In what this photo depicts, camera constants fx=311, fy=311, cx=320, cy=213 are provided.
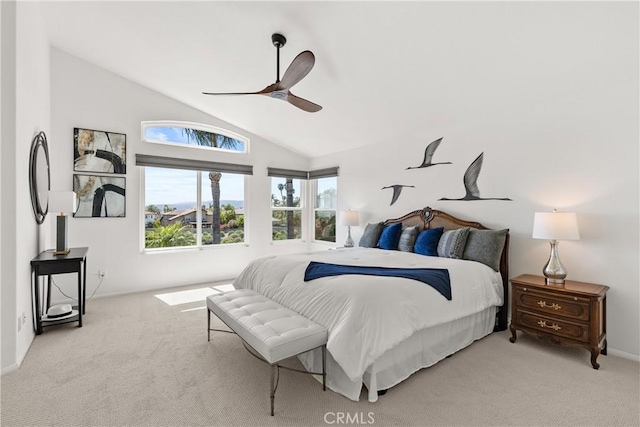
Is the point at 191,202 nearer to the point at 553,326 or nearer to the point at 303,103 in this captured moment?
the point at 303,103

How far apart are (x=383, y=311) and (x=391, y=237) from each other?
88.4 inches

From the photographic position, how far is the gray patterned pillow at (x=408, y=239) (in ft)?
13.0

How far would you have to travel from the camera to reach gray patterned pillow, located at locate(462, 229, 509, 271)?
320cm

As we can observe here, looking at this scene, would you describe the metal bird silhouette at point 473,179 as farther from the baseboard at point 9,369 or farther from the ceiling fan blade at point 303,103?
the baseboard at point 9,369

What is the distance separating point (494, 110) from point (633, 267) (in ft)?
6.40

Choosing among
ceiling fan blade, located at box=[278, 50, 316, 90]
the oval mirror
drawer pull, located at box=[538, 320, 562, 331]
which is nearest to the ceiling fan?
ceiling fan blade, located at box=[278, 50, 316, 90]

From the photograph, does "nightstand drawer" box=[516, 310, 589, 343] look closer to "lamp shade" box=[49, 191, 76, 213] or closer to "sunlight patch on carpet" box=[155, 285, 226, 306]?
"sunlight patch on carpet" box=[155, 285, 226, 306]

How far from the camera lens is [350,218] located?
5023mm

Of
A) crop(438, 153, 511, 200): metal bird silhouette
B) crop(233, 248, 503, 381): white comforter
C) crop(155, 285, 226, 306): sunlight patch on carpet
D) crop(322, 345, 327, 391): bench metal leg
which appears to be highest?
crop(438, 153, 511, 200): metal bird silhouette

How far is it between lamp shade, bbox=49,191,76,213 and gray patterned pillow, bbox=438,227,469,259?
13.4ft

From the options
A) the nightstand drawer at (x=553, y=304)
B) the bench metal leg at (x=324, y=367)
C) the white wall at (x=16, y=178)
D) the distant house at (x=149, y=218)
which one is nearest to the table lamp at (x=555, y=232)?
the nightstand drawer at (x=553, y=304)

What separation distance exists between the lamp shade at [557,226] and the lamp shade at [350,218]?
8.52 ft

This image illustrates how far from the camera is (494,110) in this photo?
3.48 m

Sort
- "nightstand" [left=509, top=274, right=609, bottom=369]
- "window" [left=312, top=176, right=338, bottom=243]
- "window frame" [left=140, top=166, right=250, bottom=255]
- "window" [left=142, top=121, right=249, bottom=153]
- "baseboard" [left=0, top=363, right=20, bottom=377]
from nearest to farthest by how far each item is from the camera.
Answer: "baseboard" [left=0, top=363, right=20, bottom=377], "nightstand" [left=509, top=274, right=609, bottom=369], "window frame" [left=140, top=166, right=250, bottom=255], "window" [left=142, top=121, right=249, bottom=153], "window" [left=312, top=176, right=338, bottom=243]
